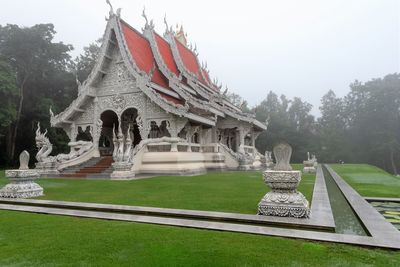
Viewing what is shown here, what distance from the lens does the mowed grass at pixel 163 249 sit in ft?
9.02

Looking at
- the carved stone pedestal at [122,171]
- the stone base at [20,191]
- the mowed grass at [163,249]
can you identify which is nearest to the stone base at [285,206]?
the mowed grass at [163,249]

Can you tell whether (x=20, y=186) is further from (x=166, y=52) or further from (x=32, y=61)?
(x=32, y=61)

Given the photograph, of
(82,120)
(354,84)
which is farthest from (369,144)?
(82,120)

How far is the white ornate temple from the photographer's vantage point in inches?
533

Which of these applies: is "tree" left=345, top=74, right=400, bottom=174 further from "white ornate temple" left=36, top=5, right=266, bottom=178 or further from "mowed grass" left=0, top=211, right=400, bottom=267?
"mowed grass" left=0, top=211, right=400, bottom=267

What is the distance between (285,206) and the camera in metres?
4.37

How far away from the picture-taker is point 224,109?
58.4 ft

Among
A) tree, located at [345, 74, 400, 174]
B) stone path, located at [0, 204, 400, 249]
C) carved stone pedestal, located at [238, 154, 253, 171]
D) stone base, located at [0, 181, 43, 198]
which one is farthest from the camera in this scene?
tree, located at [345, 74, 400, 174]

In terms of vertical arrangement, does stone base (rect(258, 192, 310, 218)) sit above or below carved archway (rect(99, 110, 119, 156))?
below

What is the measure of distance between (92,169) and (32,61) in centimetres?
1593

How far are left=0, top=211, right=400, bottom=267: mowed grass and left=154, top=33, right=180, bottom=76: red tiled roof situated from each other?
16337mm

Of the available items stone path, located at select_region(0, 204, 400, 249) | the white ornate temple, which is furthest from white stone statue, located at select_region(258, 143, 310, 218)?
the white ornate temple

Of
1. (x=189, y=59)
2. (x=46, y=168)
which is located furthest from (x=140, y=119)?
(x=189, y=59)

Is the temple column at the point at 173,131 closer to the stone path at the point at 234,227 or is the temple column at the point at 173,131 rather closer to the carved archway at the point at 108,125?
the carved archway at the point at 108,125
